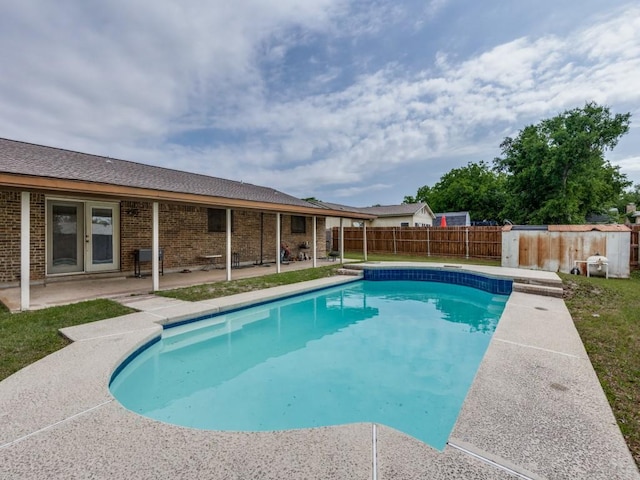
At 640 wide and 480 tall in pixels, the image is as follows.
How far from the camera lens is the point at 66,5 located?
7504 mm

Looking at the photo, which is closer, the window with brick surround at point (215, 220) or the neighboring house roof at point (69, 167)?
the neighboring house roof at point (69, 167)

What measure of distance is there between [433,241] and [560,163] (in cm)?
885

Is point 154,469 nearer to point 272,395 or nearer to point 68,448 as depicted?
point 68,448

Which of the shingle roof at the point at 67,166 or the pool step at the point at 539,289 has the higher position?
the shingle roof at the point at 67,166

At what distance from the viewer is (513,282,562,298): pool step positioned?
24.4 feet

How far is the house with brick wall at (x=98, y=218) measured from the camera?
5.71 metres

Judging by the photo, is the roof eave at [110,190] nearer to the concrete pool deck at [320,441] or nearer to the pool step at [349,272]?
the concrete pool deck at [320,441]

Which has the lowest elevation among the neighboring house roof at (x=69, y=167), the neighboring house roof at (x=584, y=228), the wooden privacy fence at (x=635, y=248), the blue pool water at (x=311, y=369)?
the blue pool water at (x=311, y=369)

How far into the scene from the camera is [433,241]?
56.0 feet

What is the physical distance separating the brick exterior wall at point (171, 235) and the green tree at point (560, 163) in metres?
13.6

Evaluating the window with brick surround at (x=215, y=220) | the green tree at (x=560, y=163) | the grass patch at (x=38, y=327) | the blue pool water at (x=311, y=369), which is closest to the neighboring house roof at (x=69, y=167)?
the window with brick surround at (x=215, y=220)

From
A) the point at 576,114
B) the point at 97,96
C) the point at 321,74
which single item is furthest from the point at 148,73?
the point at 576,114

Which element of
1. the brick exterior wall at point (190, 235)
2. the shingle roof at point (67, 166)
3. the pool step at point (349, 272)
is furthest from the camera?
the pool step at point (349, 272)

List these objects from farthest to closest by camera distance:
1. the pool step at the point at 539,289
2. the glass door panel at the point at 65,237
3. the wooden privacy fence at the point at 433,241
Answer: the wooden privacy fence at the point at 433,241
the glass door panel at the point at 65,237
the pool step at the point at 539,289
